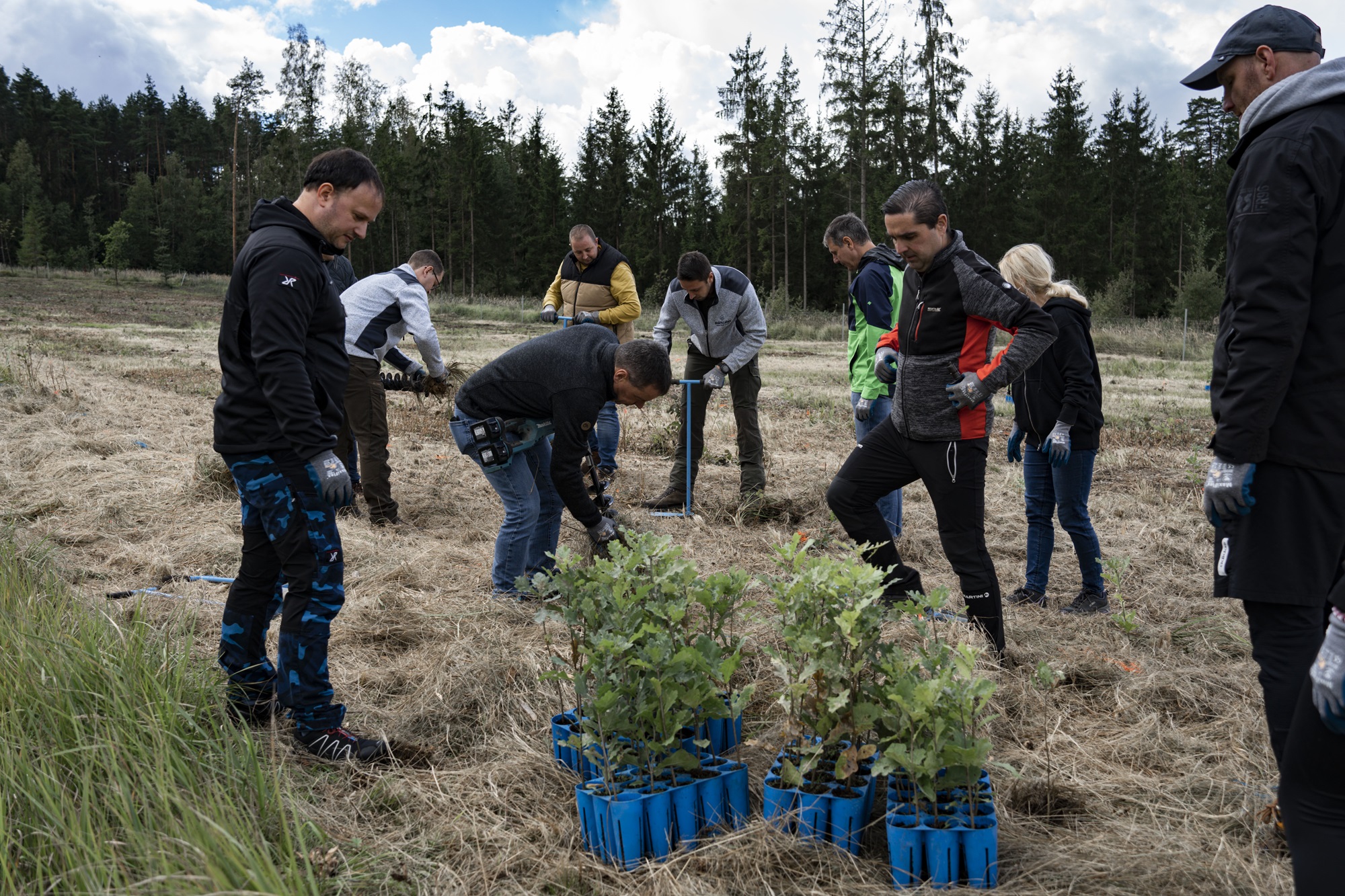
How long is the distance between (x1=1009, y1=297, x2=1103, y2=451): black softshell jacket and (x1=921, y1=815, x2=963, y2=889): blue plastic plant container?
2824 mm

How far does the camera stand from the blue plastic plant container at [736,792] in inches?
97.3

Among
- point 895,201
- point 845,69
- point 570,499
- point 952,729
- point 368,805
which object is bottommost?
point 368,805

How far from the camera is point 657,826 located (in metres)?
2.32

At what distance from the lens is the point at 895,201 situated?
3.64 meters

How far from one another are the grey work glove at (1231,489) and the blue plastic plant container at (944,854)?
0.98m

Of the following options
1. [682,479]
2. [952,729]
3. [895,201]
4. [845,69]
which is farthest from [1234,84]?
[845,69]

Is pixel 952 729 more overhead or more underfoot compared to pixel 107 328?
more underfoot

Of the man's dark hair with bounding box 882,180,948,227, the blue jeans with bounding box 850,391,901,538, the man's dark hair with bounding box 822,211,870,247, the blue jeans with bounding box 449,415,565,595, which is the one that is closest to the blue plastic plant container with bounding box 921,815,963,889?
the man's dark hair with bounding box 882,180,948,227

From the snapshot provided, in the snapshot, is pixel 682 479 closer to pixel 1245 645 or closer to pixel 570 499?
pixel 570 499

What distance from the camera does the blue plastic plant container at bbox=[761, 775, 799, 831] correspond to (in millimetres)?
2322

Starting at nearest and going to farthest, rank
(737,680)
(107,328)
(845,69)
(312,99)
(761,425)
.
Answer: (737,680) < (761,425) < (107,328) < (845,69) < (312,99)

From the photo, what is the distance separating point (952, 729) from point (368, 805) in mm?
1682

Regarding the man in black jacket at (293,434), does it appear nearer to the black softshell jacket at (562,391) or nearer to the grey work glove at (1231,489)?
the black softshell jacket at (562,391)

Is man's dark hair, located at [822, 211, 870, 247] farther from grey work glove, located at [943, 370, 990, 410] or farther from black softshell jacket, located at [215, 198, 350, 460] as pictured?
black softshell jacket, located at [215, 198, 350, 460]
